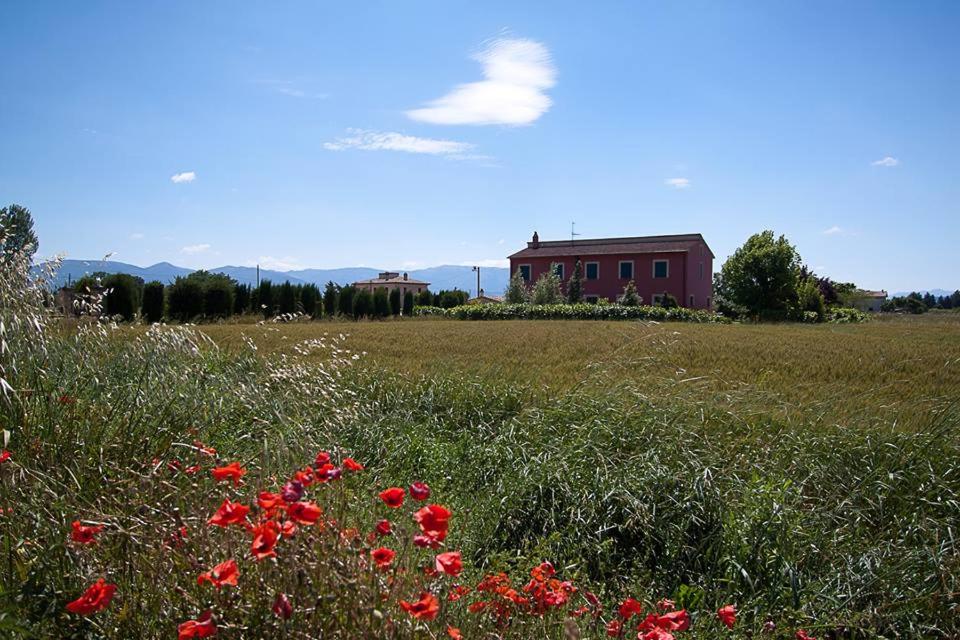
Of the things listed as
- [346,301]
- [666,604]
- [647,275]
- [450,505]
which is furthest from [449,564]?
[647,275]

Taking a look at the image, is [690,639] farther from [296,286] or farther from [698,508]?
[296,286]

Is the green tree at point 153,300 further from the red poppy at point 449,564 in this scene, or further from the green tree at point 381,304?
the red poppy at point 449,564

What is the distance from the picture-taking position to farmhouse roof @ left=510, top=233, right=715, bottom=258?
1524 inches

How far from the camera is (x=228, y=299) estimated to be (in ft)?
74.9

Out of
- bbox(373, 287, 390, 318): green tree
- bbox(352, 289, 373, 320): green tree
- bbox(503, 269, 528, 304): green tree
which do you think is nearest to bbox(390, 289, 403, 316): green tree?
bbox(373, 287, 390, 318): green tree

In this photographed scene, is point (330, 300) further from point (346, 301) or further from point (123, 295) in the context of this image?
point (123, 295)

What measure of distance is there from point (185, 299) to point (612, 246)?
2695cm

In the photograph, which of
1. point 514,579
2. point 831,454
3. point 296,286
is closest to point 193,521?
point 514,579

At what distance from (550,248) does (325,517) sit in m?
42.4

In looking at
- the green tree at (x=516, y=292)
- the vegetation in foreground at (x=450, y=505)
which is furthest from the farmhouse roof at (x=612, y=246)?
the vegetation in foreground at (x=450, y=505)

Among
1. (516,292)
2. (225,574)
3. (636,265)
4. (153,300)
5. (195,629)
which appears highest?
(636,265)

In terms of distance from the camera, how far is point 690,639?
2.44 meters

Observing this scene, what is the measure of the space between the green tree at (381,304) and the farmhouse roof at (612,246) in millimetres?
15643

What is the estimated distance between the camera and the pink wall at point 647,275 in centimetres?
3769
